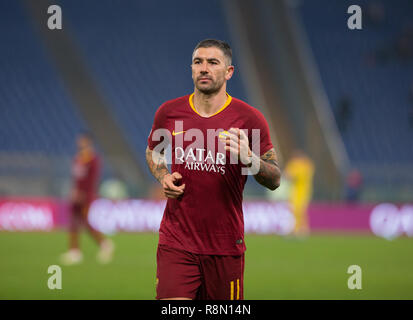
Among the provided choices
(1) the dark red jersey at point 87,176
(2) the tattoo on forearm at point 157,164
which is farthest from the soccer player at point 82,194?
(2) the tattoo on forearm at point 157,164

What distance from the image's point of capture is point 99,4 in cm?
2994

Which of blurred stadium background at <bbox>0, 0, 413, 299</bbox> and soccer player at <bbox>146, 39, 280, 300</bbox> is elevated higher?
blurred stadium background at <bbox>0, 0, 413, 299</bbox>

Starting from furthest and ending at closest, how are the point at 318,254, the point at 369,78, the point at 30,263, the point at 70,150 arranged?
the point at 369,78, the point at 70,150, the point at 318,254, the point at 30,263

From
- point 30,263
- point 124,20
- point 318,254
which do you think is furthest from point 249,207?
point 124,20

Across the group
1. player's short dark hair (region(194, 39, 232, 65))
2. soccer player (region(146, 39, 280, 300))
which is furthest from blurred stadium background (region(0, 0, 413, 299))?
player's short dark hair (region(194, 39, 232, 65))

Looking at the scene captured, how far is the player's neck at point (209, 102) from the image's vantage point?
5.17 metres

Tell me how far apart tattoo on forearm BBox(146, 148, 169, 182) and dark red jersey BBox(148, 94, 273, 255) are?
172mm

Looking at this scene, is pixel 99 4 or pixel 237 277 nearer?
pixel 237 277

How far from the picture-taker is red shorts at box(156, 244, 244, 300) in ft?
16.4

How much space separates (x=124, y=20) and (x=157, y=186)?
31.2ft

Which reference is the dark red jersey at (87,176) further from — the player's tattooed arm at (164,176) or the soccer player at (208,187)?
the soccer player at (208,187)

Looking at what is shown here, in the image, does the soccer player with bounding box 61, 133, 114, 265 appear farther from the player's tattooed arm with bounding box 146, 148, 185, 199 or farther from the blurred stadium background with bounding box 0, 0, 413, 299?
the player's tattooed arm with bounding box 146, 148, 185, 199
